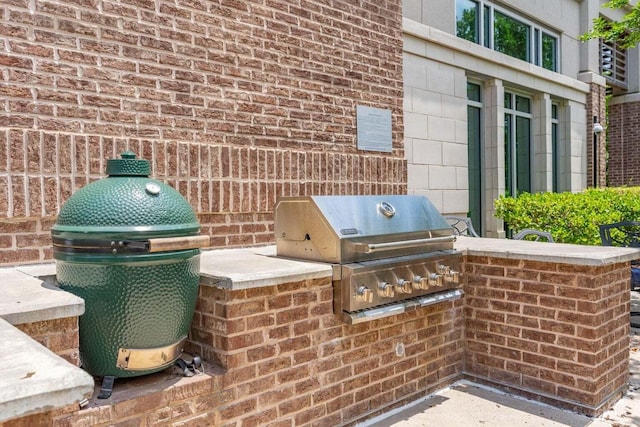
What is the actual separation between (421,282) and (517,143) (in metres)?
7.14

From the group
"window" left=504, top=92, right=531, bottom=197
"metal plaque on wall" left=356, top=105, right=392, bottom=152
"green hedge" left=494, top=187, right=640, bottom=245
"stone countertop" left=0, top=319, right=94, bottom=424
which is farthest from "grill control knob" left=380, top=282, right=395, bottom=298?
"window" left=504, top=92, right=531, bottom=197

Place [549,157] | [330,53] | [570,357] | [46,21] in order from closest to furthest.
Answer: [46,21], [570,357], [330,53], [549,157]

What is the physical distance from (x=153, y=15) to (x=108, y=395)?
8.67 ft

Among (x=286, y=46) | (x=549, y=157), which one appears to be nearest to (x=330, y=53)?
(x=286, y=46)

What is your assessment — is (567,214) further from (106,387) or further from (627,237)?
(106,387)

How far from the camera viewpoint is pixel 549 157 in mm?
10055

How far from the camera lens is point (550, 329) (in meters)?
3.68

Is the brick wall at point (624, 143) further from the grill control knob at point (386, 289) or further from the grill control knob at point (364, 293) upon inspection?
the grill control knob at point (364, 293)

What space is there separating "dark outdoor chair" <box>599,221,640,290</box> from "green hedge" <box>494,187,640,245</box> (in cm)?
32

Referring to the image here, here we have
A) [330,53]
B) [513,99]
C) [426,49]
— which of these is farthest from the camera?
[513,99]

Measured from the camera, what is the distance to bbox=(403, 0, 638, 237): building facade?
23.4 ft

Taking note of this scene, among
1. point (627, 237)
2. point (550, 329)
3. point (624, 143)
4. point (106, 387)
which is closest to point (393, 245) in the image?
point (550, 329)

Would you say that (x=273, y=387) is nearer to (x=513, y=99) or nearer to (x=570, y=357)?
(x=570, y=357)

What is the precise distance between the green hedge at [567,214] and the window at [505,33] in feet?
8.65
